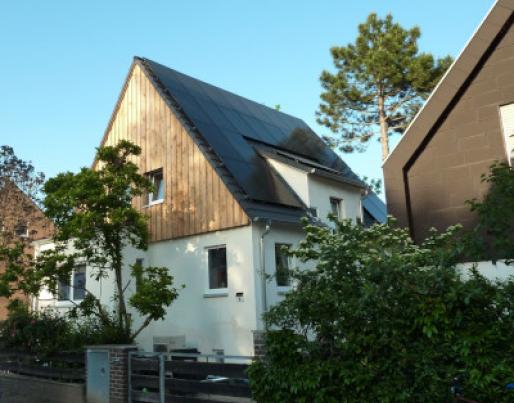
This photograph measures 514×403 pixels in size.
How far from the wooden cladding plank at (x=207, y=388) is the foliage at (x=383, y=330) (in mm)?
935

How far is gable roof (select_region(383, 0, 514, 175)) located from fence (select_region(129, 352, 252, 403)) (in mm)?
4896

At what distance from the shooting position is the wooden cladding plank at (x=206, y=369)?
756 centimetres

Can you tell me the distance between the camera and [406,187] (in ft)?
32.9

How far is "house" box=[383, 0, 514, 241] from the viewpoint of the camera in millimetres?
9219

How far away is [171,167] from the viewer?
54.5 feet

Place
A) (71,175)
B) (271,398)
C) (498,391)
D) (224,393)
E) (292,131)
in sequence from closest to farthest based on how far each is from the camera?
(498,391), (271,398), (224,393), (71,175), (292,131)

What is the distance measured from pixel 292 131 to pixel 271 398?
1766 centimetres

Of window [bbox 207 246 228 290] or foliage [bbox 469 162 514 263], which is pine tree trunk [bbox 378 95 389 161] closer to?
window [bbox 207 246 228 290]

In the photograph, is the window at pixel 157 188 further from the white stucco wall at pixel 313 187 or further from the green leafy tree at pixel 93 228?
the white stucco wall at pixel 313 187

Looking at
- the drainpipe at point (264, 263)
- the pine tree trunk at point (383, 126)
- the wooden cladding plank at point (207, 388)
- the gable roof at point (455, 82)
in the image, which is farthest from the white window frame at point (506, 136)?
the pine tree trunk at point (383, 126)

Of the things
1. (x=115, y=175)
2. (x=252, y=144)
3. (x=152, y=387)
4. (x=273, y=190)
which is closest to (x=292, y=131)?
(x=252, y=144)

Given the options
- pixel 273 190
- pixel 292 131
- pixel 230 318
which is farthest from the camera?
pixel 292 131

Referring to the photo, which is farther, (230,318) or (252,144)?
(252,144)

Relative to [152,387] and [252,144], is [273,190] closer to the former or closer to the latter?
[252,144]
